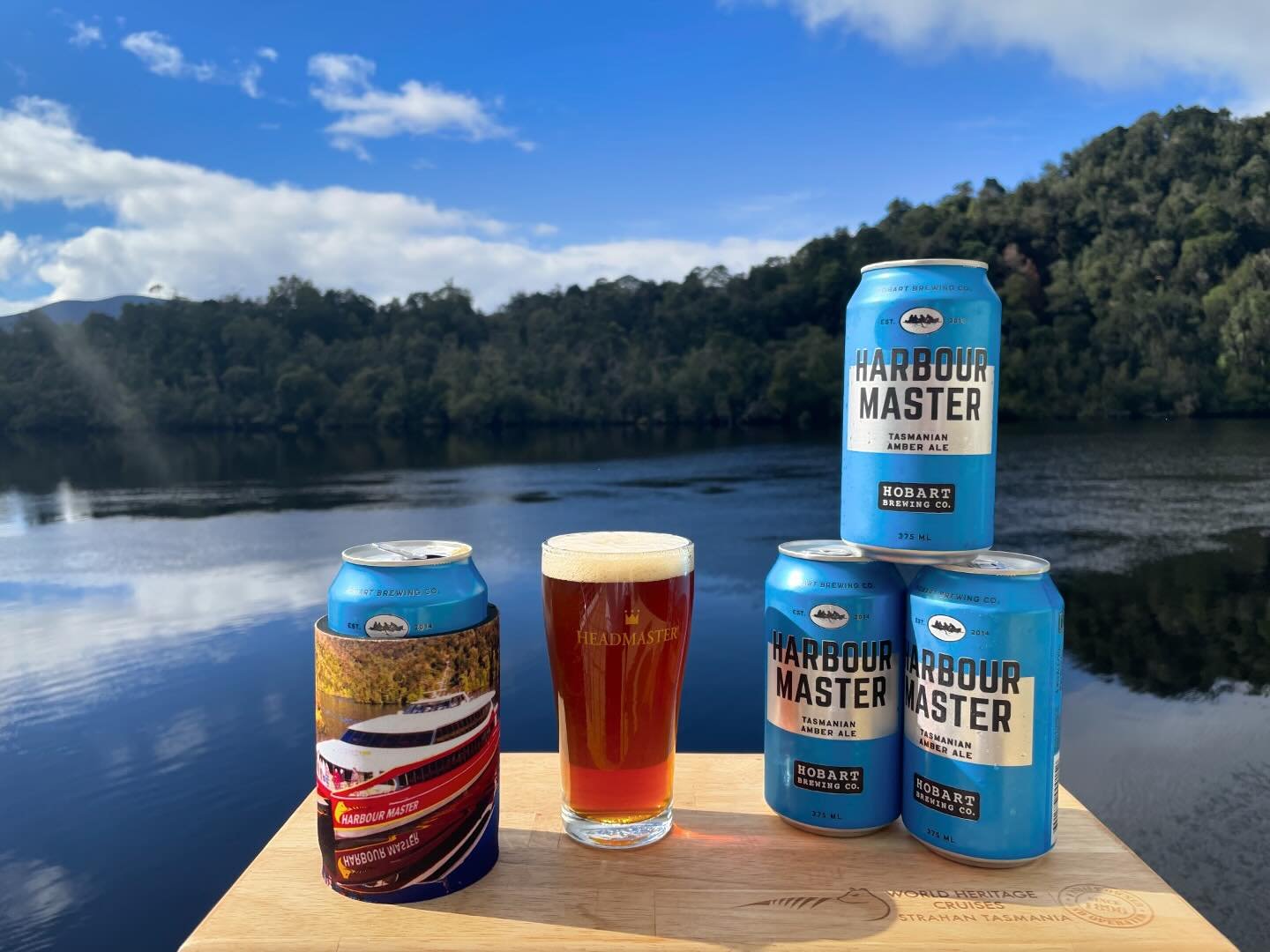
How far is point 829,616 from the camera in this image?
4.94 feet

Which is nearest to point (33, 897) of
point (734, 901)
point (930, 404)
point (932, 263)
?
point (734, 901)

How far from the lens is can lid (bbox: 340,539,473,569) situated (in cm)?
134

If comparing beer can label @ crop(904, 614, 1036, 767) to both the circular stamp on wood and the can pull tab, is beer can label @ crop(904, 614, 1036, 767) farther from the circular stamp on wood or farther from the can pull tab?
the can pull tab

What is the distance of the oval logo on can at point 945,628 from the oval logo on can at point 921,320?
0.46m

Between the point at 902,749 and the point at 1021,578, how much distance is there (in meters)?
0.37

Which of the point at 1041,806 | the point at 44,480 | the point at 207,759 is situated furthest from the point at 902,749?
the point at 44,480

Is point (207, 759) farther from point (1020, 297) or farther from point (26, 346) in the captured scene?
point (26, 346)

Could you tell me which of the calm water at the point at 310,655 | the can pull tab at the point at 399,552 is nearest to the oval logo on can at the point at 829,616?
the can pull tab at the point at 399,552

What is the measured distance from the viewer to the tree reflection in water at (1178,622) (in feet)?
45.2

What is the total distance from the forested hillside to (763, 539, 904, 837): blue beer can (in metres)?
58.1

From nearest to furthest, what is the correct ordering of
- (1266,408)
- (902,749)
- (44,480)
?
Answer: (902,749), (44,480), (1266,408)

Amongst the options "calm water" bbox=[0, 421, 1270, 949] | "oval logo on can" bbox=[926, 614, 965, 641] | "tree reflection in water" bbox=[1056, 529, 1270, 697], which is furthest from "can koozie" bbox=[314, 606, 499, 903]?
"tree reflection in water" bbox=[1056, 529, 1270, 697]

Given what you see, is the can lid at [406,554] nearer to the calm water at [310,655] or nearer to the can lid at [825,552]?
the can lid at [825,552]

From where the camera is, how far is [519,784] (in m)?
1.85
